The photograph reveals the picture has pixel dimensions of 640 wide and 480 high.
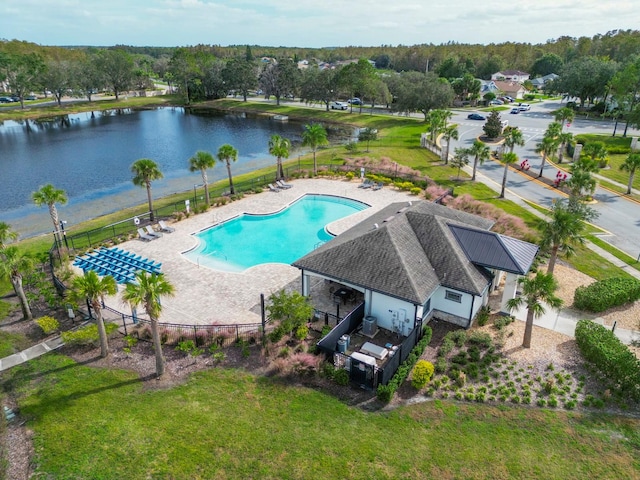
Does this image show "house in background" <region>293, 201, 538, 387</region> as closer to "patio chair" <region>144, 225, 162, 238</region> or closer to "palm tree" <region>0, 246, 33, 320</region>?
"palm tree" <region>0, 246, 33, 320</region>

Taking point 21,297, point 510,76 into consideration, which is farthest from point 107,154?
point 510,76

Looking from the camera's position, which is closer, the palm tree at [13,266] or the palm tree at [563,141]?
the palm tree at [13,266]

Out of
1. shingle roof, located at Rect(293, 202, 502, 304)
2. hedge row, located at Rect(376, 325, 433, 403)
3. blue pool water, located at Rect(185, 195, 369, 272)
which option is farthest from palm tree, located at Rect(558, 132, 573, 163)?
hedge row, located at Rect(376, 325, 433, 403)

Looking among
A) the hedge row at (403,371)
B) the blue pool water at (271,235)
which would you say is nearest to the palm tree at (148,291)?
the hedge row at (403,371)

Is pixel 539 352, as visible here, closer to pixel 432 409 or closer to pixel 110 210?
pixel 432 409

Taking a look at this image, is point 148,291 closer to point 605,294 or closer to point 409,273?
point 409,273

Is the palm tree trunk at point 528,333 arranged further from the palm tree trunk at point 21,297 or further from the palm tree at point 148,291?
the palm tree trunk at point 21,297
